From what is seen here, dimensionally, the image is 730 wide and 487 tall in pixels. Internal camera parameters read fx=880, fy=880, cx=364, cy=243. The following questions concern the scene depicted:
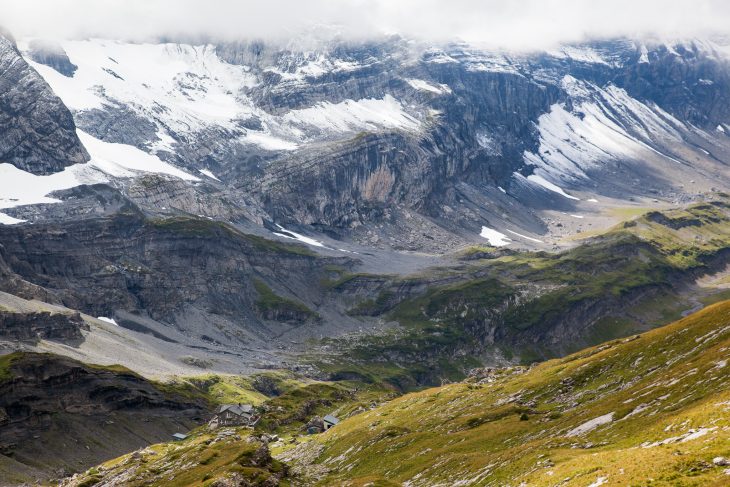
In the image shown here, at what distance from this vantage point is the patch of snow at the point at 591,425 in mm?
83062

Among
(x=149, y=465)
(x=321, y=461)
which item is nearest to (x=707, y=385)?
(x=321, y=461)

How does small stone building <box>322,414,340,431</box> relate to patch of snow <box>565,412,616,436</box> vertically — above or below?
below

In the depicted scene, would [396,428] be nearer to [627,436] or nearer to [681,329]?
Result: [681,329]

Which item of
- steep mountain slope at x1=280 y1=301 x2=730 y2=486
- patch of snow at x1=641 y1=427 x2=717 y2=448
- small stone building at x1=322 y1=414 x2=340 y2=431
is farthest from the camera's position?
small stone building at x1=322 y1=414 x2=340 y2=431

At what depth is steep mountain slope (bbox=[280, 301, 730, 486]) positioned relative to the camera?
190ft

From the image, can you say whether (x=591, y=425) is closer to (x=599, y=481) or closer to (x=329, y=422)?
(x=599, y=481)

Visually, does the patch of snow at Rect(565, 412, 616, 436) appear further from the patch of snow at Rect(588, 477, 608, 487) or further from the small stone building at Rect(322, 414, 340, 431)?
the small stone building at Rect(322, 414, 340, 431)

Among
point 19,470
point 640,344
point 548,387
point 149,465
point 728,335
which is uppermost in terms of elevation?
point 728,335

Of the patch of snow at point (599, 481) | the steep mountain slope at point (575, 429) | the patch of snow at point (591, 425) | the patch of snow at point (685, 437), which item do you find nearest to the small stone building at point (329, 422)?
the steep mountain slope at point (575, 429)

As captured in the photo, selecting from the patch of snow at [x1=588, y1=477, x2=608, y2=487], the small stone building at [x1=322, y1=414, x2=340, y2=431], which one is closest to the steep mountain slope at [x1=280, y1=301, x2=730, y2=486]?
Answer: the patch of snow at [x1=588, y1=477, x2=608, y2=487]

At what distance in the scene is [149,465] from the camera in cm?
11844

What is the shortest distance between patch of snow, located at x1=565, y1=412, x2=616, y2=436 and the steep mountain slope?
0.20 m

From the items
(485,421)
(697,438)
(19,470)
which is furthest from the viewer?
(19,470)

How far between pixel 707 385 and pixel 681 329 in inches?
1142
